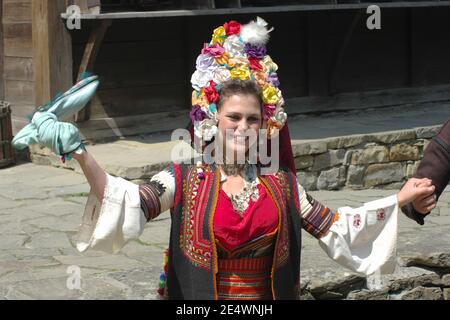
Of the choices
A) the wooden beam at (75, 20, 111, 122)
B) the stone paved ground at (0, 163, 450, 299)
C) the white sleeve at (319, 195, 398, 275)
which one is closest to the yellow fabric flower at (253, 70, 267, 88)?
the white sleeve at (319, 195, 398, 275)

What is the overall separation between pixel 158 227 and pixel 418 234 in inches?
69.9

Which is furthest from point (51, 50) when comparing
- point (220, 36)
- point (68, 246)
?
point (220, 36)

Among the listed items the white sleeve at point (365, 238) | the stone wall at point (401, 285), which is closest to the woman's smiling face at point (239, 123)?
the white sleeve at point (365, 238)

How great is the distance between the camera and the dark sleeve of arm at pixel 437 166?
11.9ft

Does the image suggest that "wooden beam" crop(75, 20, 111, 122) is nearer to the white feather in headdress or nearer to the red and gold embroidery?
the white feather in headdress

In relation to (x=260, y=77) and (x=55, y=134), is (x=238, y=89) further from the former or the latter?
(x=55, y=134)

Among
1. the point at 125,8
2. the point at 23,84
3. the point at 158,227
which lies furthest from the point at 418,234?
the point at 23,84

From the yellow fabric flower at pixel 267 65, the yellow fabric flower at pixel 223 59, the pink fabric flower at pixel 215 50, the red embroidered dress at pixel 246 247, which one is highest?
the pink fabric flower at pixel 215 50

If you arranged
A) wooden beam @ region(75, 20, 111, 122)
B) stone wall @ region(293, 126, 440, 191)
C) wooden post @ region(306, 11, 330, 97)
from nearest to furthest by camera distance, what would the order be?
wooden beam @ region(75, 20, 111, 122) < stone wall @ region(293, 126, 440, 191) < wooden post @ region(306, 11, 330, 97)

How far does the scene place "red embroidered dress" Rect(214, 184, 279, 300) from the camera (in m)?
3.30

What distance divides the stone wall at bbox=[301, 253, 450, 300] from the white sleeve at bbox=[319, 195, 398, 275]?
156 centimetres

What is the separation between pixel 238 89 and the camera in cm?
339

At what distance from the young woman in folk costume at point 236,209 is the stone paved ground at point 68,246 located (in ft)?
4.37

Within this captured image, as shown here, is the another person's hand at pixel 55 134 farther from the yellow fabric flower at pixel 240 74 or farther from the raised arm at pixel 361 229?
the raised arm at pixel 361 229
